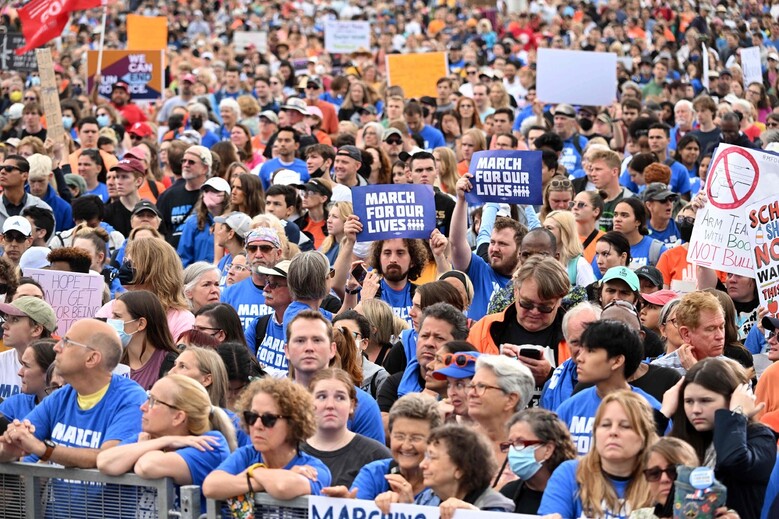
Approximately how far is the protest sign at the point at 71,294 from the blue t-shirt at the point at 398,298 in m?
1.91

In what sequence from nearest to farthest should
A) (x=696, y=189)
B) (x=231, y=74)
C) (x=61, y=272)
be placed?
(x=61, y=272), (x=696, y=189), (x=231, y=74)

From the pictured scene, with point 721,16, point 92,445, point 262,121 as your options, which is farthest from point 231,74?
point 92,445

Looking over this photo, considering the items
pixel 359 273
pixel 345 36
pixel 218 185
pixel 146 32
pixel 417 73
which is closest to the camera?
pixel 359 273

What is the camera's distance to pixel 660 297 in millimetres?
8930

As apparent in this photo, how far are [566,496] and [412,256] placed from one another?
4361 mm

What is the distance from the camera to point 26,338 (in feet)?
28.0

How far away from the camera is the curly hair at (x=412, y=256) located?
9.89 m

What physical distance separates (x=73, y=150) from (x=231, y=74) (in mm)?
6629

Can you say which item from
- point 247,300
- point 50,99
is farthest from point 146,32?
point 247,300

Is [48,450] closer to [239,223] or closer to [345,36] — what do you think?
[239,223]

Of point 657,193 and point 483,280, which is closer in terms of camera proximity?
point 483,280

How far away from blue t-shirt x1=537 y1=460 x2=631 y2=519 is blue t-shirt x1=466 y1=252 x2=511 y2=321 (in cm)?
398

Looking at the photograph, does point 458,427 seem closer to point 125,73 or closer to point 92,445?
point 92,445

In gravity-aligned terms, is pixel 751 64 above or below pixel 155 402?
above
